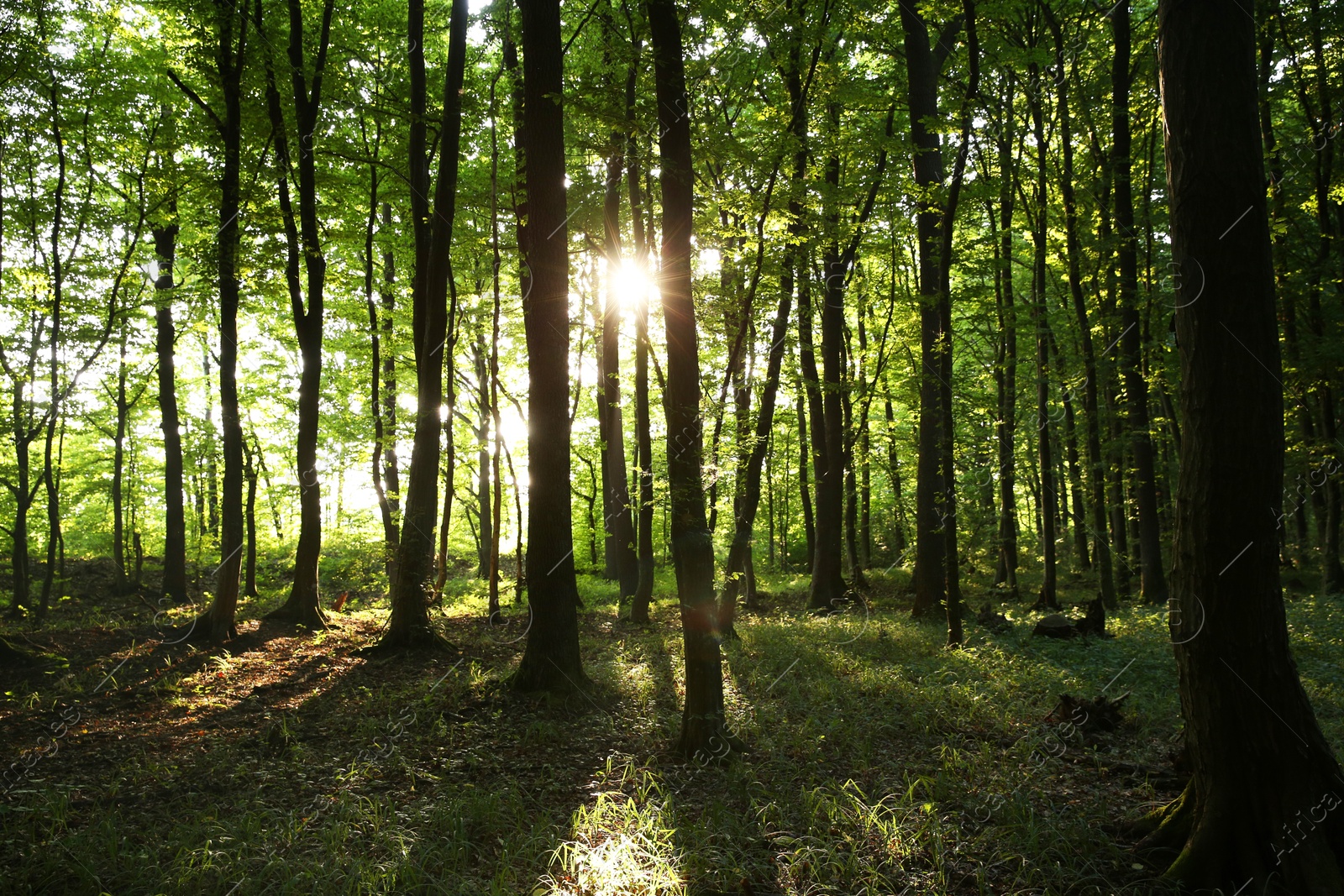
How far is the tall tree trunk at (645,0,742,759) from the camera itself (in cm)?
539

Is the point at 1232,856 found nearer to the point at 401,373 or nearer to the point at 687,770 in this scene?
the point at 687,770

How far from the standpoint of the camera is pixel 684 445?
5.57 m

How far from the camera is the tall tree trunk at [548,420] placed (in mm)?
7137

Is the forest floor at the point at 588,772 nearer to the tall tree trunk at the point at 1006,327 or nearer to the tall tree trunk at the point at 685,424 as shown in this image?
the tall tree trunk at the point at 685,424

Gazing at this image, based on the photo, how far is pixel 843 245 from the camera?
13289mm

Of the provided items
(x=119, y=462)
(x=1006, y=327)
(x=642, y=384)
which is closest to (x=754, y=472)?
(x=642, y=384)

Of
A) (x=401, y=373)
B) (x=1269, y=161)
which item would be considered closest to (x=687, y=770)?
(x=1269, y=161)

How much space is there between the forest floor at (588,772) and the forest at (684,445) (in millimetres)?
47

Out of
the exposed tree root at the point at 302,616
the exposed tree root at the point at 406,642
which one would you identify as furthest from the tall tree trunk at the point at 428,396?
the exposed tree root at the point at 302,616

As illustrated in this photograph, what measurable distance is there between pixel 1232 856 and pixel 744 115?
15.4 meters

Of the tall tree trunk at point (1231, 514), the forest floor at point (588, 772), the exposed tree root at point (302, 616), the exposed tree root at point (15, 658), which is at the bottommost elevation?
the forest floor at point (588, 772)

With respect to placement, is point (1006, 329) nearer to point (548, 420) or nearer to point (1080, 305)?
point (1080, 305)

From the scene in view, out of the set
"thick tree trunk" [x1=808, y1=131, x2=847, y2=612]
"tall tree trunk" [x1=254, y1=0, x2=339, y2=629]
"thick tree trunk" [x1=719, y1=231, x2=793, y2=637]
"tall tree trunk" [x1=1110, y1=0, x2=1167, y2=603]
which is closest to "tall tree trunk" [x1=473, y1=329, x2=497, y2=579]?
"tall tree trunk" [x1=254, y1=0, x2=339, y2=629]

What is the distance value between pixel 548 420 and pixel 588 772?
346 centimetres
